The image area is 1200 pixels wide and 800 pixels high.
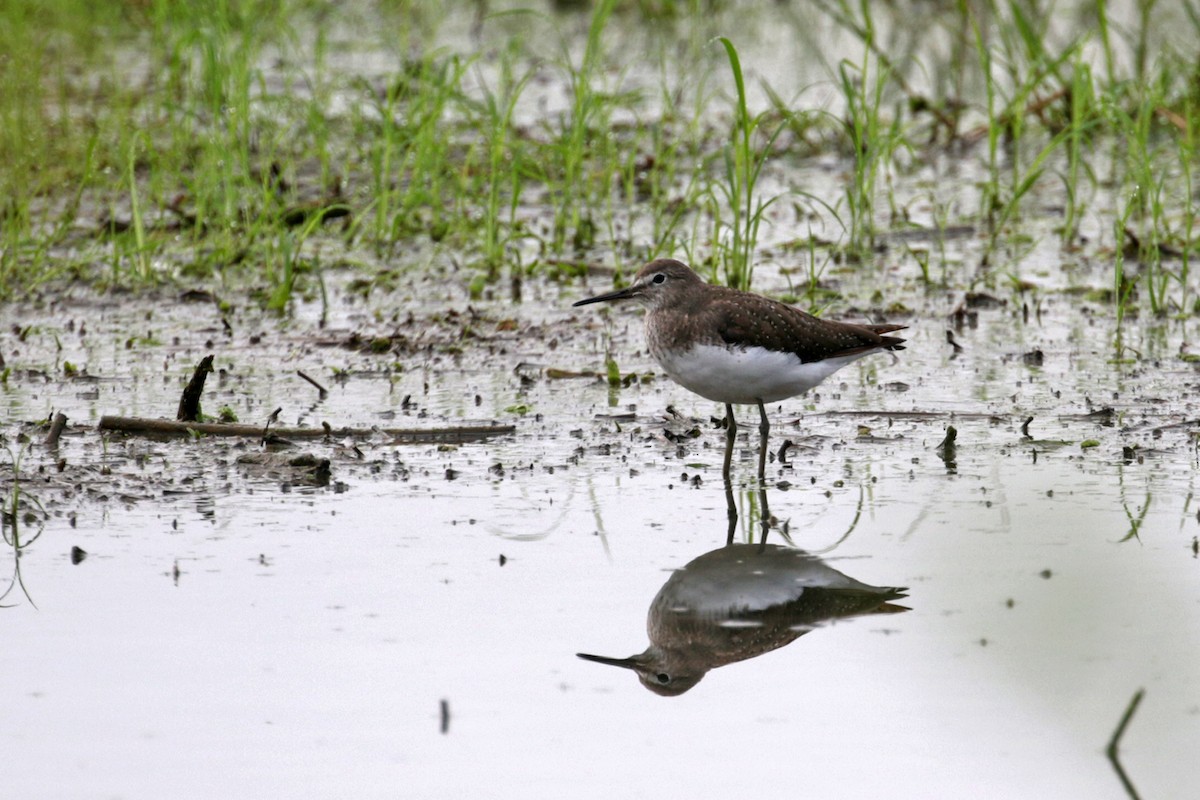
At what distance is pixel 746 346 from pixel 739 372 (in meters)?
0.11

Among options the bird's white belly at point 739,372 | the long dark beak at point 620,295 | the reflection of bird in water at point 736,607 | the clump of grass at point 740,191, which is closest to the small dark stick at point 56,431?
the long dark beak at point 620,295

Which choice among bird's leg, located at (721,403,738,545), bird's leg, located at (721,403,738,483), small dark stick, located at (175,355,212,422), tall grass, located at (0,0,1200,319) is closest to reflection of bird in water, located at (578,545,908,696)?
bird's leg, located at (721,403,738,545)

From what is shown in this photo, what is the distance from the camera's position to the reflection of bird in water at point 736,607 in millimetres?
4605

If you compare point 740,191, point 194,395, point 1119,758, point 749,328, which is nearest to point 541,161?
point 740,191

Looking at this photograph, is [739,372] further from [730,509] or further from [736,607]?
[736,607]

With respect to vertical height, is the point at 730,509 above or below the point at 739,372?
below

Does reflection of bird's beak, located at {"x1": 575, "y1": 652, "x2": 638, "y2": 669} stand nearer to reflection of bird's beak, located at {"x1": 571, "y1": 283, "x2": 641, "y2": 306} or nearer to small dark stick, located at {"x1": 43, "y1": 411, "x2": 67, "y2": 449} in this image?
reflection of bird's beak, located at {"x1": 571, "y1": 283, "x2": 641, "y2": 306}

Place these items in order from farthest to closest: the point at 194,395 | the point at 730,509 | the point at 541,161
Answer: the point at 541,161 < the point at 194,395 < the point at 730,509

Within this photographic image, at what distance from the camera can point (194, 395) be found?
22.3 ft

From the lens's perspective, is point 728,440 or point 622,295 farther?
point 622,295

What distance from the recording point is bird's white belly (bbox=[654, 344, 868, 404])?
6.36 m

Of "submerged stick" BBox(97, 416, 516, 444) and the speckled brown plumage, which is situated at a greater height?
the speckled brown plumage

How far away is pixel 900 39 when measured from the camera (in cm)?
1521

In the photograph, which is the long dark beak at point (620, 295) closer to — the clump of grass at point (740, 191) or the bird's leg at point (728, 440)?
the bird's leg at point (728, 440)
